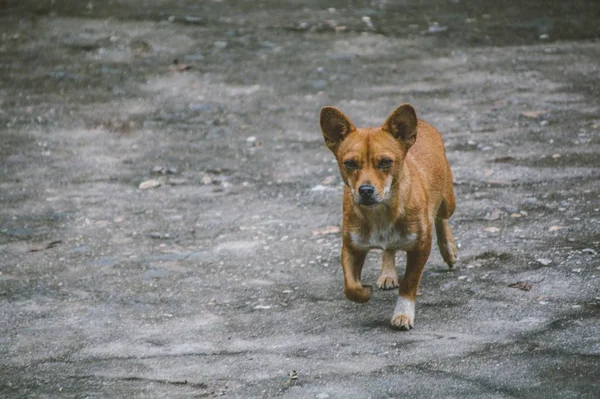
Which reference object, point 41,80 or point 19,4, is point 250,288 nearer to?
point 41,80

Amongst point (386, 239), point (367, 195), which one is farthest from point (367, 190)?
point (386, 239)

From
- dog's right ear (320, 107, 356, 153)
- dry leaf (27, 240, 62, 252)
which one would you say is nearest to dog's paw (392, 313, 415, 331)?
dog's right ear (320, 107, 356, 153)

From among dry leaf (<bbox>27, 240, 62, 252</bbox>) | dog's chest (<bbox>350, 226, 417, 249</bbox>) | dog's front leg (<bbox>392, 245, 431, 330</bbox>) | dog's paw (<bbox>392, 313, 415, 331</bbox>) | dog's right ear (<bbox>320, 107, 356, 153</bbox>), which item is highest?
dog's right ear (<bbox>320, 107, 356, 153</bbox>)

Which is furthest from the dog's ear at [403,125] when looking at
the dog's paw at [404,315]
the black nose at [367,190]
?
the dog's paw at [404,315]

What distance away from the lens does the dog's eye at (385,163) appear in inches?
209

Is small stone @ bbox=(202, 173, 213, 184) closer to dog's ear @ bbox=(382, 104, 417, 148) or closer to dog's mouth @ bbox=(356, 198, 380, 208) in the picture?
dog's ear @ bbox=(382, 104, 417, 148)

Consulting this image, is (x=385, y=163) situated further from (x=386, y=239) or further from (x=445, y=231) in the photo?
(x=445, y=231)

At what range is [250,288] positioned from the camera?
6488 mm

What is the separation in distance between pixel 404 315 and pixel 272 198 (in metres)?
2.98

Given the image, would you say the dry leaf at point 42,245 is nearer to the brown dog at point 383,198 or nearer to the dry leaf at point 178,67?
the brown dog at point 383,198

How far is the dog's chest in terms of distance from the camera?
18.1 feet

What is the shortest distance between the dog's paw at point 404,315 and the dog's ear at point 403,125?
917mm

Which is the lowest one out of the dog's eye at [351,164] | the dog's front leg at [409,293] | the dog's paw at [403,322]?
the dog's paw at [403,322]

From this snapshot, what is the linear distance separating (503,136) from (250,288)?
A: 388 centimetres
